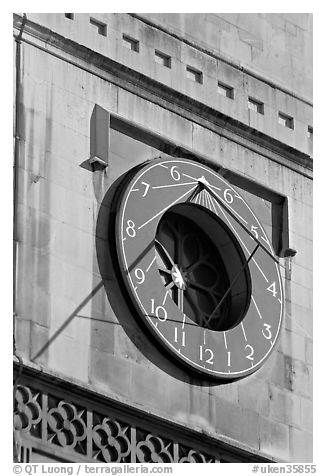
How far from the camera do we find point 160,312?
33.4 metres

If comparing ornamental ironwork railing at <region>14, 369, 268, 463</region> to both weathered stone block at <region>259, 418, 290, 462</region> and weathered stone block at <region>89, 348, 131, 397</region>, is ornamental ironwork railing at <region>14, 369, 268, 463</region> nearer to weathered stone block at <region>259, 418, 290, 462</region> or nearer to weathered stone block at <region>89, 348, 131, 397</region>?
weathered stone block at <region>89, 348, 131, 397</region>

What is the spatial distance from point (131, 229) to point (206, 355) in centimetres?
130

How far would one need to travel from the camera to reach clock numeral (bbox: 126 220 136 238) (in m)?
33.4

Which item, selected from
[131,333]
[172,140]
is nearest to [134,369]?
[131,333]

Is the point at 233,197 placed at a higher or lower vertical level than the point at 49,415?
higher

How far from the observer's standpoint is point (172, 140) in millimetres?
34375

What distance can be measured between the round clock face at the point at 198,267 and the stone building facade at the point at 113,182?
0.53 feet

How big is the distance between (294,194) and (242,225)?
1.05 m

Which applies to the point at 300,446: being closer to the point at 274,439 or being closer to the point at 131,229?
the point at 274,439

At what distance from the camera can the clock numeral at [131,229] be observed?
33438 mm

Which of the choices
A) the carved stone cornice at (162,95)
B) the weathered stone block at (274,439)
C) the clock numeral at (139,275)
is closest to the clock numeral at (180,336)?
the clock numeral at (139,275)

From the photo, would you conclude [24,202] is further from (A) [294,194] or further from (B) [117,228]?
(A) [294,194]

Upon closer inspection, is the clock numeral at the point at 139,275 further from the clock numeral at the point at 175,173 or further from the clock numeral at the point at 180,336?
the clock numeral at the point at 175,173

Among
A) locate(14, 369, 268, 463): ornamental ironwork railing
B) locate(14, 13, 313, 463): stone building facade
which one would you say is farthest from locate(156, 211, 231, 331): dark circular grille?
locate(14, 369, 268, 463): ornamental ironwork railing
